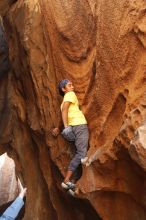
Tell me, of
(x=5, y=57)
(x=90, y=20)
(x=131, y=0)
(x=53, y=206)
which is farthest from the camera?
(x=5, y=57)

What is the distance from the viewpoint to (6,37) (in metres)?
7.53

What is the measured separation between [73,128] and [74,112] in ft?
0.62

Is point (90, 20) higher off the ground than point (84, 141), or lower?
higher

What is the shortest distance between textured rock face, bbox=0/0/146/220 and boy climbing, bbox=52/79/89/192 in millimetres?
111

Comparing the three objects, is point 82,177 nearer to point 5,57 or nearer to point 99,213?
point 99,213

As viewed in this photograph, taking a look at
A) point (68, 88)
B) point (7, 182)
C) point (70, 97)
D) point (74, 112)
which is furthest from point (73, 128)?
point (7, 182)

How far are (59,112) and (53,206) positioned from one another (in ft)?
4.67

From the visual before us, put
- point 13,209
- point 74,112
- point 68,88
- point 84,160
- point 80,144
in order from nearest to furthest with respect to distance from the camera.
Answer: point 13,209, point 84,160, point 80,144, point 74,112, point 68,88

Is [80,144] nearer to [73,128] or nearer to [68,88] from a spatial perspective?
[73,128]

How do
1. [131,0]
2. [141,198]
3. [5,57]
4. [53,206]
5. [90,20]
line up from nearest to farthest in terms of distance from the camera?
[141,198] < [131,0] < [90,20] < [53,206] < [5,57]

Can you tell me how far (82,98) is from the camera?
5805mm

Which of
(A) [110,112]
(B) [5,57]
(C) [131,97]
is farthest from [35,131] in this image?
(C) [131,97]

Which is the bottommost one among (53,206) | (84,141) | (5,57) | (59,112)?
(53,206)

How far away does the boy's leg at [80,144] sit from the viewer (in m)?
5.46
